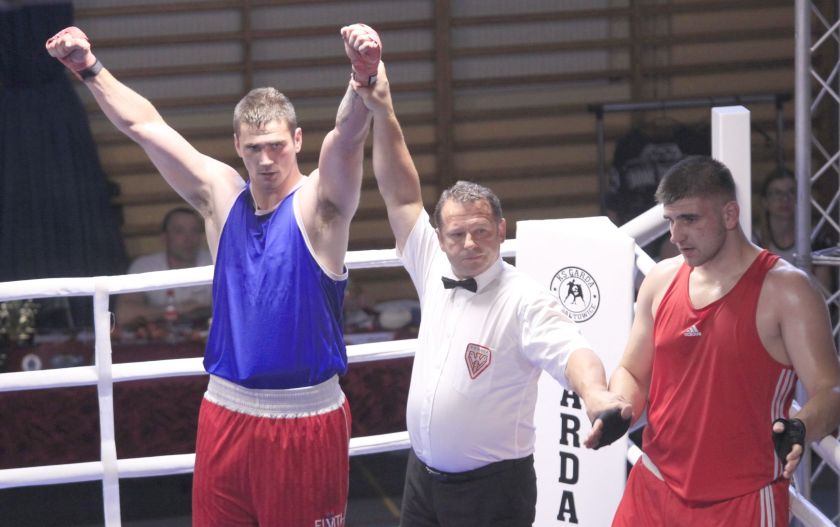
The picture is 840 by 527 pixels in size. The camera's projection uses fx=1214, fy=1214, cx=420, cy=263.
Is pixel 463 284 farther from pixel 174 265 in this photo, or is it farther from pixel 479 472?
pixel 174 265

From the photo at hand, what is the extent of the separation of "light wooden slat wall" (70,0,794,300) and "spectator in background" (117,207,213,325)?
1459 mm

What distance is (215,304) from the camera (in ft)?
9.66

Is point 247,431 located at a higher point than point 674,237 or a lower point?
lower

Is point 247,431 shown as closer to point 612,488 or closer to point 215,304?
point 215,304

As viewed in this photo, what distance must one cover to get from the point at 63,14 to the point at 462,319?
472cm

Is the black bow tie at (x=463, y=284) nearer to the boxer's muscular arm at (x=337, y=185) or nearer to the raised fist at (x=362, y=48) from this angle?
the boxer's muscular arm at (x=337, y=185)

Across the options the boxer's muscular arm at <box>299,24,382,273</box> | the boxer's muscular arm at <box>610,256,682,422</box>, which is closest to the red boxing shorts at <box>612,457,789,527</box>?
the boxer's muscular arm at <box>610,256,682,422</box>

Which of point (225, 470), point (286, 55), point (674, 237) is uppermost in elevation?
point (286, 55)

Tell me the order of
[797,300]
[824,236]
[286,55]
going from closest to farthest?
[797,300], [824,236], [286,55]

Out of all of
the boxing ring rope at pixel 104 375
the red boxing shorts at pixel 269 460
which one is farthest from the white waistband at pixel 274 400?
the boxing ring rope at pixel 104 375

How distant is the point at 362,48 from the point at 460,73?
5.31m

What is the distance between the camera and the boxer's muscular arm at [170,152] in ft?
9.91

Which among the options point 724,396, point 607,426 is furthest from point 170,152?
point 724,396

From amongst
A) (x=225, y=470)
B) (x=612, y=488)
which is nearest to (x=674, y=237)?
(x=612, y=488)
